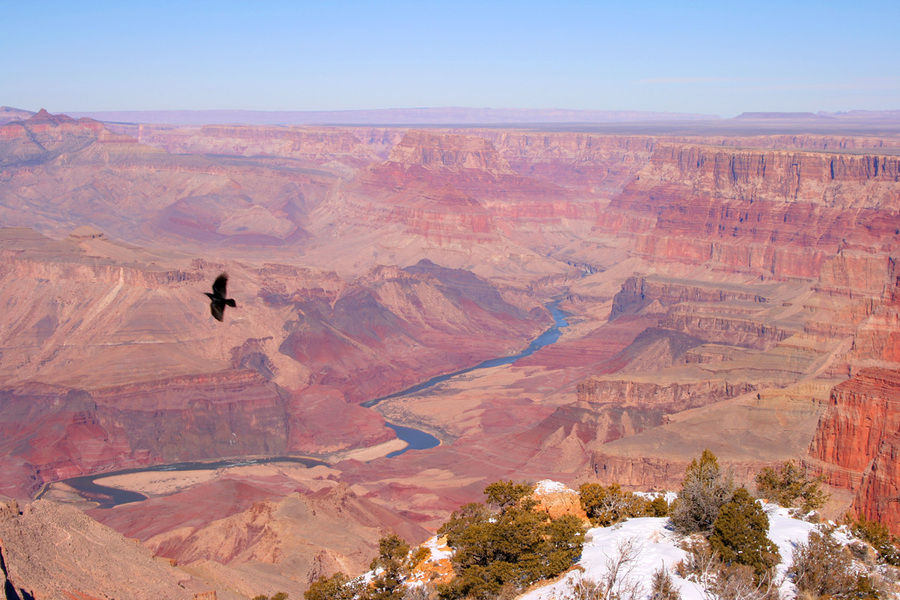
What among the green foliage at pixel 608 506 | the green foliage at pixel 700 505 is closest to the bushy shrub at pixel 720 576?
the green foliage at pixel 700 505

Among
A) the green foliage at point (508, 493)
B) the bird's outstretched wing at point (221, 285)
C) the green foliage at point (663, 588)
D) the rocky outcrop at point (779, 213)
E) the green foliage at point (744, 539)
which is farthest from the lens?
the rocky outcrop at point (779, 213)

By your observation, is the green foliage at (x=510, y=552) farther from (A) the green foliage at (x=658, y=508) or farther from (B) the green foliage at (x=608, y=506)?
(A) the green foliage at (x=658, y=508)

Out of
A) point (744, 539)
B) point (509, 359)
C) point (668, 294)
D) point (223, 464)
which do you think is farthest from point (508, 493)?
point (668, 294)

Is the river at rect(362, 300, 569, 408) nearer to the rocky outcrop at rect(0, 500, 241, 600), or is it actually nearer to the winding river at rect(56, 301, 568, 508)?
the winding river at rect(56, 301, 568, 508)

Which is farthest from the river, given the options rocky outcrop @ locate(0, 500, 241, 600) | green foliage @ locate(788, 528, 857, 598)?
green foliage @ locate(788, 528, 857, 598)

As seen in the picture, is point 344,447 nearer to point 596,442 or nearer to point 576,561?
point 596,442
